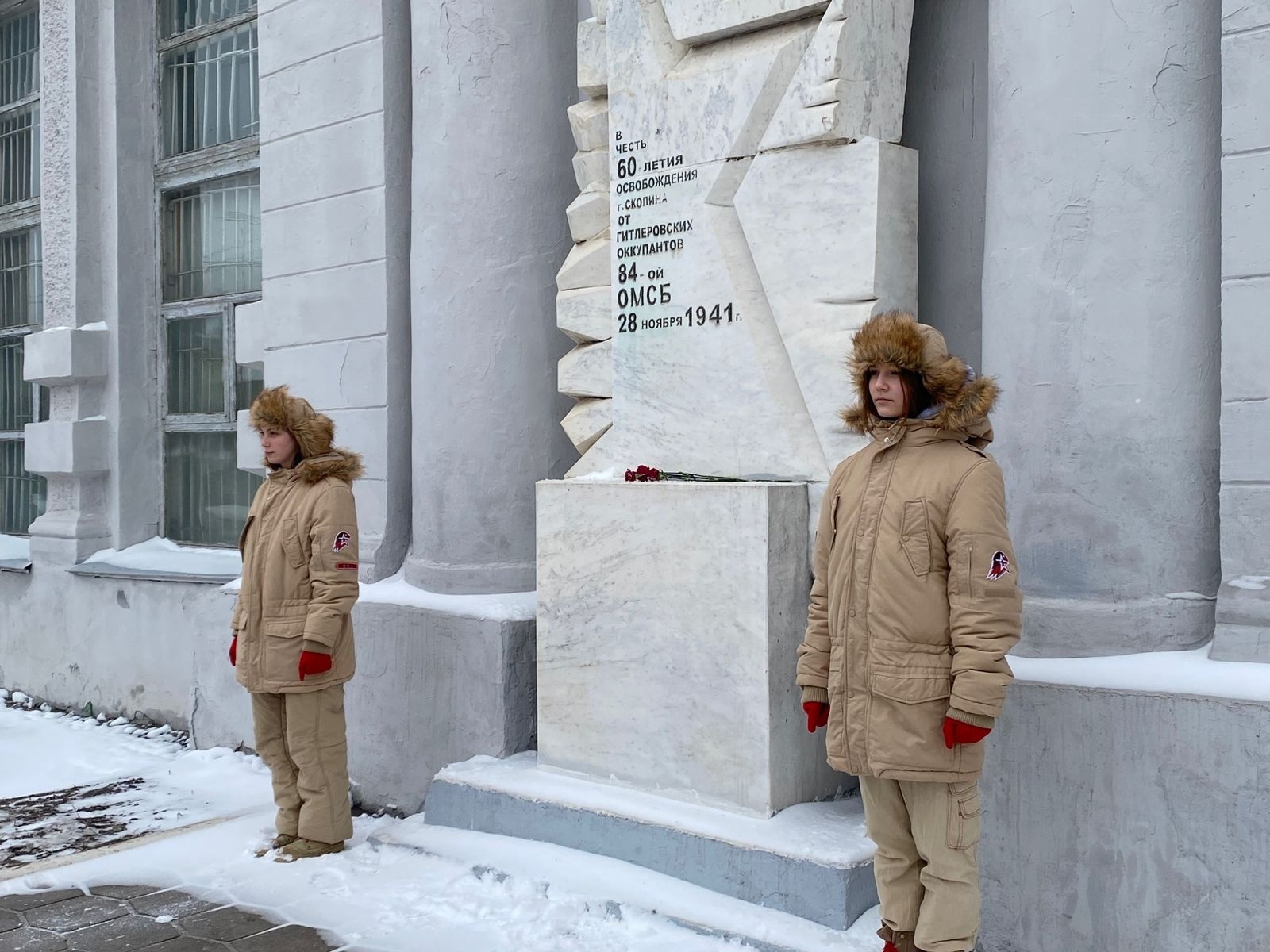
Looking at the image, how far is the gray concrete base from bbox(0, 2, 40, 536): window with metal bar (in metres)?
7.13

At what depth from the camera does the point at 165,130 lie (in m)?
7.63

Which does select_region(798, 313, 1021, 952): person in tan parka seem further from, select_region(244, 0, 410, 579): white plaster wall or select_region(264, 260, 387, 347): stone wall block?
select_region(264, 260, 387, 347): stone wall block

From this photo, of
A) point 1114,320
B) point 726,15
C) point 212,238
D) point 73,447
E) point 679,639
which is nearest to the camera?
point 1114,320

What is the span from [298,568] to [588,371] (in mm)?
1287

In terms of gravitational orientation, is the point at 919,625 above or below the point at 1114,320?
below

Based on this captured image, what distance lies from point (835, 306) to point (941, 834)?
1640 millimetres

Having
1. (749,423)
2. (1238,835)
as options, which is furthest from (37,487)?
(1238,835)

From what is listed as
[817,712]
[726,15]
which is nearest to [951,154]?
[726,15]

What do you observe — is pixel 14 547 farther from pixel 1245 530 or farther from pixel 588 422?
pixel 1245 530

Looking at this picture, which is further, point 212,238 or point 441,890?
point 212,238

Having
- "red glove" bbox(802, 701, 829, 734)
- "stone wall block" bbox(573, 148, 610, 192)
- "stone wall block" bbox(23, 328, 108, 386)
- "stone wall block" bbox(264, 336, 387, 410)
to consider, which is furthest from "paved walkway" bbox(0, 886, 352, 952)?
"stone wall block" bbox(23, 328, 108, 386)

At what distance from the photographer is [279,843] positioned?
4.47m

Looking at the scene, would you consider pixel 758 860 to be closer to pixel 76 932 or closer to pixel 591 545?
pixel 591 545

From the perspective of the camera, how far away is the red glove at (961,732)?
282 cm
